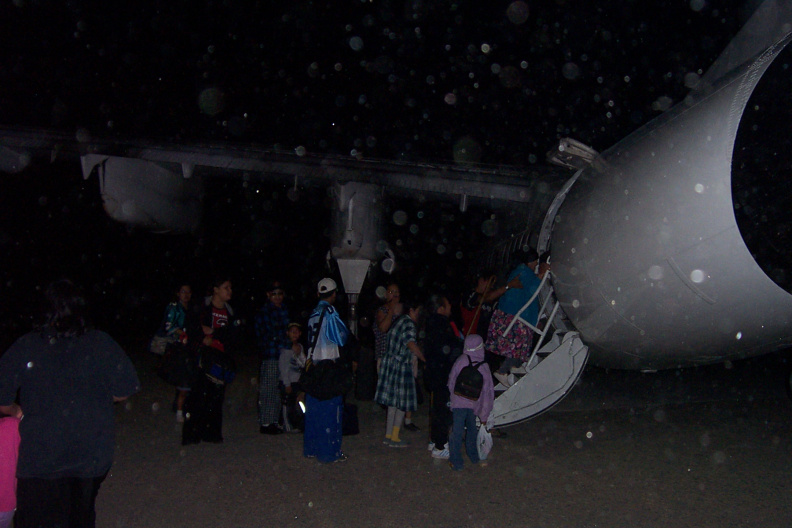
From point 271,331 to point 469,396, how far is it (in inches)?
89.8

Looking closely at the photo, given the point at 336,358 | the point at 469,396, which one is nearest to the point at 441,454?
the point at 469,396

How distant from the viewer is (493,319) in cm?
606

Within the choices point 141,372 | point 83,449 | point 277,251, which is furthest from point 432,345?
point 277,251

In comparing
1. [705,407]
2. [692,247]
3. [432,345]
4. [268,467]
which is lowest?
[268,467]

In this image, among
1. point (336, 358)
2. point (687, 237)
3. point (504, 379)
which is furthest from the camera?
point (504, 379)

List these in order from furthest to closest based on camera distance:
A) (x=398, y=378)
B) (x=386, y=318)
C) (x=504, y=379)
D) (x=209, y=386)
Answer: (x=386, y=318)
(x=504, y=379)
(x=398, y=378)
(x=209, y=386)

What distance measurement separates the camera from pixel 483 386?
4.93m

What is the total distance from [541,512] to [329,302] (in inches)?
101

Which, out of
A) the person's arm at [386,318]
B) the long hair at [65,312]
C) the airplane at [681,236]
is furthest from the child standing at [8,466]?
the airplane at [681,236]

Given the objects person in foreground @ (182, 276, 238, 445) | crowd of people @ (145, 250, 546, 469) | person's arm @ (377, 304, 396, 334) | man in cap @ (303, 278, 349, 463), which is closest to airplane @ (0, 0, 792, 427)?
crowd of people @ (145, 250, 546, 469)

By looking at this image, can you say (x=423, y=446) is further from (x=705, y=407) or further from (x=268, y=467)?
(x=705, y=407)

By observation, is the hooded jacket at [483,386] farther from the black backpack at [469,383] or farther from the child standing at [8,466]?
the child standing at [8,466]

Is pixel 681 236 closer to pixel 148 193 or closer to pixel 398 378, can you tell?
pixel 398 378

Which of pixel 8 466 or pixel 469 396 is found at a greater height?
pixel 469 396
